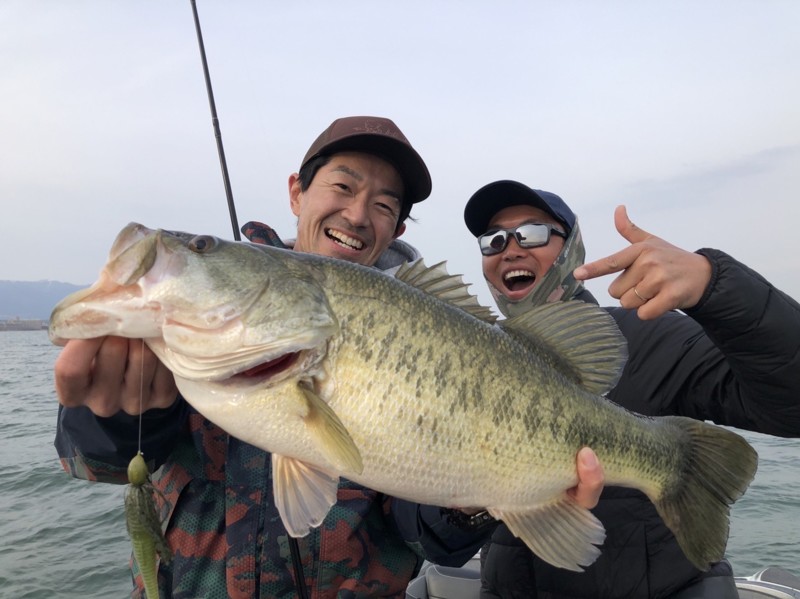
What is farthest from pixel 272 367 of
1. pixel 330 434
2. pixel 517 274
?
pixel 517 274

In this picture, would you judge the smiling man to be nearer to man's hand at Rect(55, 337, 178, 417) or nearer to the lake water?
man's hand at Rect(55, 337, 178, 417)

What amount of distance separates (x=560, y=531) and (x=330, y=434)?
48.5 inches

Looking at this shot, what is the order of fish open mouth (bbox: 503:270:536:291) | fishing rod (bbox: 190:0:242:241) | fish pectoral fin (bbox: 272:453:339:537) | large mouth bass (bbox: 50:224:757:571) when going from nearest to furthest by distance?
large mouth bass (bbox: 50:224:757:571), fish pectoral fin (bbox: 272:453:339:537), fish open mouth (bbox: 503:270:536:291), fishing rod (bbox: 190:0:242:241)

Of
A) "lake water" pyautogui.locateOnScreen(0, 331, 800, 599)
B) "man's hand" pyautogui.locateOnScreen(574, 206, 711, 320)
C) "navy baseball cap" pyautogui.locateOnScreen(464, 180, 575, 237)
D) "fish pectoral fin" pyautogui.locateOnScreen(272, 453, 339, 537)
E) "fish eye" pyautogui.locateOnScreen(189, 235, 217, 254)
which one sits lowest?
"lake water" pyautogui.locateOnScreen(0, 331, 800, 599)

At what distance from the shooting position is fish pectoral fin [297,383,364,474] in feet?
6.23

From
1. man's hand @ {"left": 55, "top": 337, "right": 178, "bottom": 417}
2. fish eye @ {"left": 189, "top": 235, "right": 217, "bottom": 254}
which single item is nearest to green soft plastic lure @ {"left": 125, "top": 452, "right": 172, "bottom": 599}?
man's hand @ {"left": 55, "top": 337, "right": 178, "bottom": 417}

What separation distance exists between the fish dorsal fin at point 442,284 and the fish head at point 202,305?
0.45 meters

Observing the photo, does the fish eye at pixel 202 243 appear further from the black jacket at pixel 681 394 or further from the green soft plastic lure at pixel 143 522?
the black jacket at pixel 681 394

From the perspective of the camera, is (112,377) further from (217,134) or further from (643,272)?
(217,134)

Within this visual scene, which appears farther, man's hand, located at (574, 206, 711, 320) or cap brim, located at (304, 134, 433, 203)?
cap brim, located at (304, 134, 433, 203)

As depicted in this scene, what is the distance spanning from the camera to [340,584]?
256 centimetres

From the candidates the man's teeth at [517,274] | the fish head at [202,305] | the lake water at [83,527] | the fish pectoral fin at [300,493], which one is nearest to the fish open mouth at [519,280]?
the man's teeth at [517,274]

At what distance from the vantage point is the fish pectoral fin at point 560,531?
234cm

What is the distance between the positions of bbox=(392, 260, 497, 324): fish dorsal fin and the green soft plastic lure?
1251 mm
